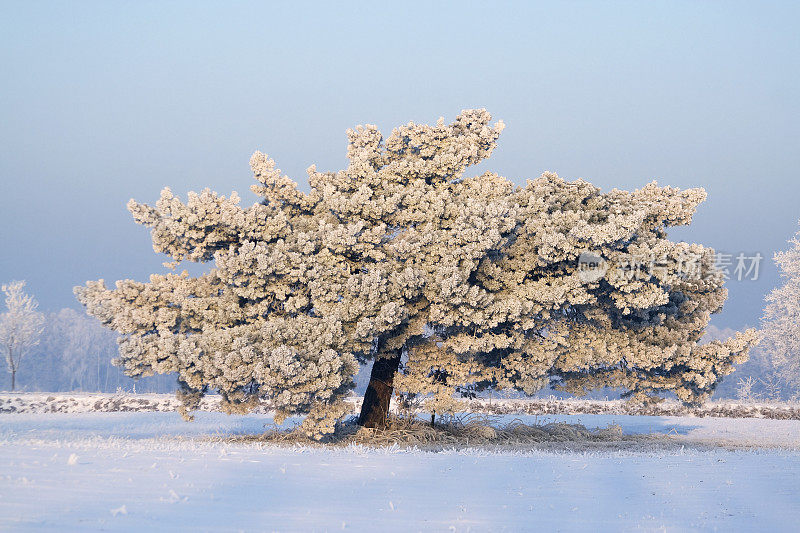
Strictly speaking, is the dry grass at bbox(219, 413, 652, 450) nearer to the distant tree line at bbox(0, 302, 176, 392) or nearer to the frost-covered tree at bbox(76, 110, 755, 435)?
the frost-covered tree at bbox(76, 110, 755, 435)

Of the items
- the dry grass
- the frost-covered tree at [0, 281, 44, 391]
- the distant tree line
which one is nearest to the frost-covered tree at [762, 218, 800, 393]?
the dry grass

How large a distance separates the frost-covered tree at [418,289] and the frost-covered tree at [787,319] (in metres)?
24.1

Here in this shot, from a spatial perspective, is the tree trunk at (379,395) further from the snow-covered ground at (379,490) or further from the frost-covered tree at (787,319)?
the frost-covered tree at (787,319)

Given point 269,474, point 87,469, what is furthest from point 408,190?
point 87,469

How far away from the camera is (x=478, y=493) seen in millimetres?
9531

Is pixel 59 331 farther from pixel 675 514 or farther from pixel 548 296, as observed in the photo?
pixel 675 514

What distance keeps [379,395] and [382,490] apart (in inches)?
404

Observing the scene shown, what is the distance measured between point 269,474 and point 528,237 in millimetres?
9642

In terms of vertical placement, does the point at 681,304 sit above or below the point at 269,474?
above

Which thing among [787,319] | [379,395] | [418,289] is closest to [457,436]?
[379,395]

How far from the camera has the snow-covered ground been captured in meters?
7.41

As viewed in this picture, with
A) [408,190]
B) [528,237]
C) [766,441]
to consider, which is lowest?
[766,441]

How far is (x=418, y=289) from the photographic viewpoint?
1656 cm

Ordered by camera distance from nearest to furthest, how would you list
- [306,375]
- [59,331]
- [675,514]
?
[675,514] < [306,375] < [59,331]
